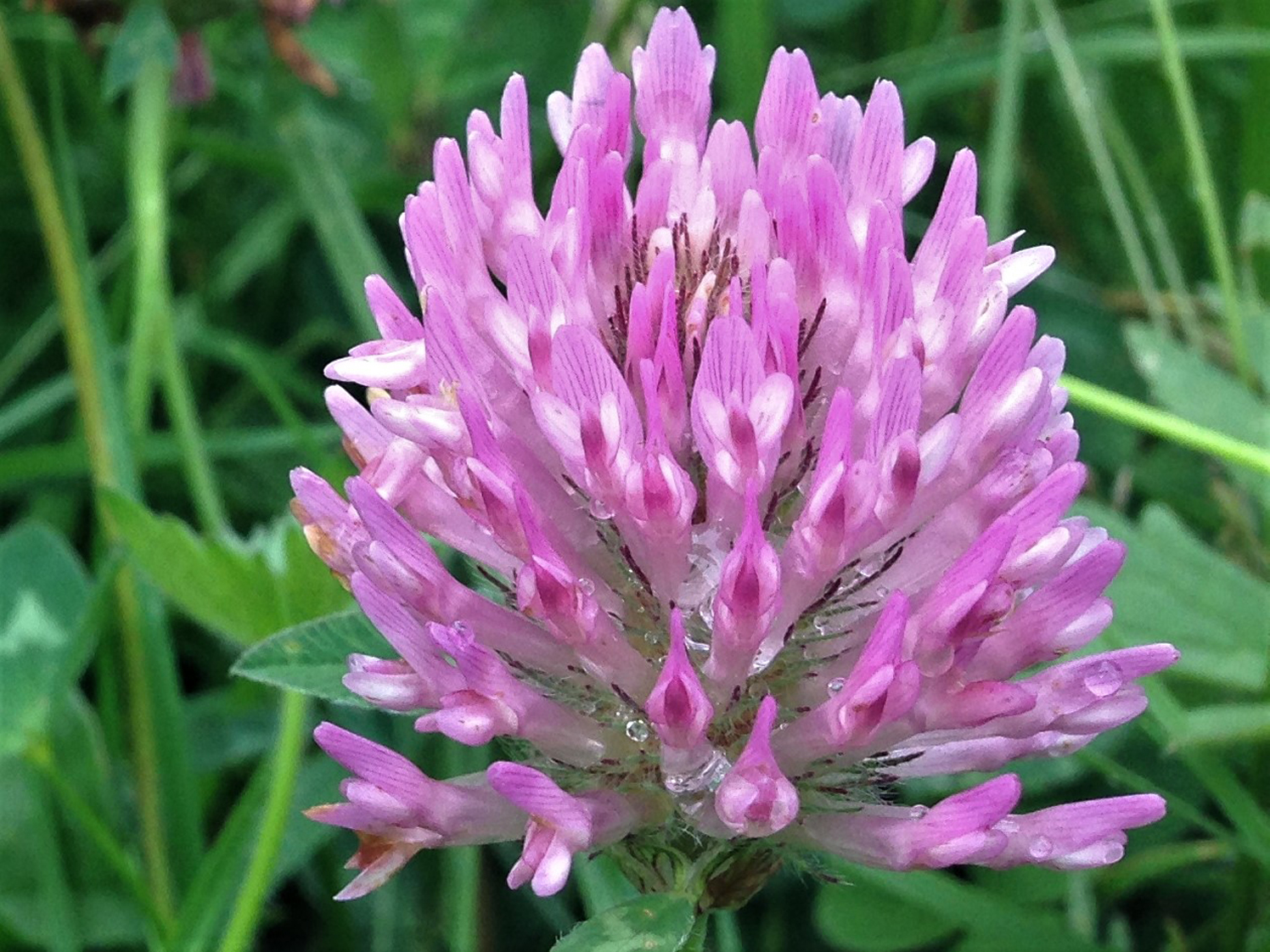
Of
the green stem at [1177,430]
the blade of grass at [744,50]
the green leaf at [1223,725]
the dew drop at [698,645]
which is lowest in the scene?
the green leaf at [1223,725]

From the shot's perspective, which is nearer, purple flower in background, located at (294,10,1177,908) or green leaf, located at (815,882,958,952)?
purple flower in background, located at (294,10,1177,908)

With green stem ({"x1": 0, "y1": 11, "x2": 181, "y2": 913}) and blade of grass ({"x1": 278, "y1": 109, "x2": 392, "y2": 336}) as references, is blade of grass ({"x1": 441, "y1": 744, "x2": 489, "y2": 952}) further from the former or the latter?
blade of grass ({"x1": 278, "y1": 109, "x2": 392, "y2": 336})

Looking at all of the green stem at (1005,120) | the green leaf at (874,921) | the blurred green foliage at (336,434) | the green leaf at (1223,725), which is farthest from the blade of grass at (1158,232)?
the green leaf at (874,921)

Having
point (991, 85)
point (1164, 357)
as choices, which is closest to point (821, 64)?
point (991, 85)

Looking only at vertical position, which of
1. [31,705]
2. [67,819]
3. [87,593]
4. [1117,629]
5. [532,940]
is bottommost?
[532,940]

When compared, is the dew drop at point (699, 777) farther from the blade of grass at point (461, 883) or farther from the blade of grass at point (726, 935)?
the blade of grass at point (461, 883)

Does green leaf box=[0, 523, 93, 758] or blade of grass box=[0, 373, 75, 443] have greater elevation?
blade of grass box=[0, 373, 75, 443]

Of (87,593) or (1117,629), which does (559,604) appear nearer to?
(1117,629)

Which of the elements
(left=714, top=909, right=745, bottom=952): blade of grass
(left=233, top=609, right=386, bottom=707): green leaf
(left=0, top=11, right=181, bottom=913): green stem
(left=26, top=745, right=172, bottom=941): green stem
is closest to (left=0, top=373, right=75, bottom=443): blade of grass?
(left=0, top=11, right=181, bottom=913): green stem
